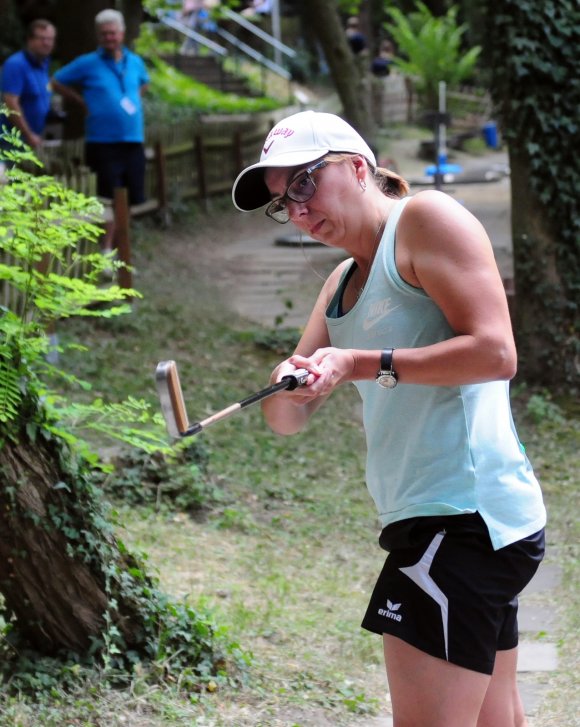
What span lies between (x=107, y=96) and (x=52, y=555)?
784cm

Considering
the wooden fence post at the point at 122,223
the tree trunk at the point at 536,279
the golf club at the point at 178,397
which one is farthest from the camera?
the wooden fence post at the point at 122,223

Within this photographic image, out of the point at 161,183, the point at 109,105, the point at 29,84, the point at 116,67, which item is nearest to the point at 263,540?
the point at 109,105

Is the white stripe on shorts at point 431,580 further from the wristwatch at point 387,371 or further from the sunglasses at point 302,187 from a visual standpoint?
the sunglasses at point 302,187

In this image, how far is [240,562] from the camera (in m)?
5.83

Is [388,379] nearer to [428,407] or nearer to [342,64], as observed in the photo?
[428,407]

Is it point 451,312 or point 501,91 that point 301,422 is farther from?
point 501,91

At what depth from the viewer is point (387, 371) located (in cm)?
253

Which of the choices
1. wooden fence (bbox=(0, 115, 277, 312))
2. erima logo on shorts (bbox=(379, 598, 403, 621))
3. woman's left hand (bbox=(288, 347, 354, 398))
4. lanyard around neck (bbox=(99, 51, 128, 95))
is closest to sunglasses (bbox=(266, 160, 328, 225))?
woman's left hand (bbox=(288, 347, 354, 398))

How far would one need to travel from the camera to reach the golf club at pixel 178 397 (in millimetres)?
2348

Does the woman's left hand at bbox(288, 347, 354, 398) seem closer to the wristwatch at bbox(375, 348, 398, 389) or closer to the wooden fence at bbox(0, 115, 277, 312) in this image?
the wristwatch at bbox(375, 348, 398, 389)

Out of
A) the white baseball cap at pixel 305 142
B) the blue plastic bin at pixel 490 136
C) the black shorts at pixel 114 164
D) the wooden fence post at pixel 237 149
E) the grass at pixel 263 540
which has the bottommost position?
the grass at pixel 263 540

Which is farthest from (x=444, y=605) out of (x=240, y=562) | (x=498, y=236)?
(x=498, y=236)

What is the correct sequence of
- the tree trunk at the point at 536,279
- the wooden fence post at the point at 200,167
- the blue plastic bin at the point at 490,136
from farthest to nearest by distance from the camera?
the blue plastic bin at the point at 490,136
the wooden fence post at the point at 200,167
the tree trunk at the point at 536,279

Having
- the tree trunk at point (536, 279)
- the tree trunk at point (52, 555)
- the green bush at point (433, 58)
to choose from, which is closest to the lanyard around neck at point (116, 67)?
the tree trunk at point (536, 279)
